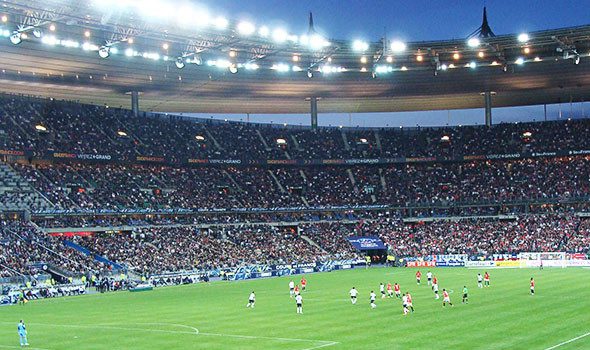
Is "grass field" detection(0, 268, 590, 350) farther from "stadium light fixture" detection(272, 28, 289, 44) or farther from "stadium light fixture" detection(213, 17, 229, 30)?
"stadium light fixture" detection(272, 28, 289, 44)

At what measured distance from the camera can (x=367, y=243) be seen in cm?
9638

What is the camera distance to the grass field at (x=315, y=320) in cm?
3162

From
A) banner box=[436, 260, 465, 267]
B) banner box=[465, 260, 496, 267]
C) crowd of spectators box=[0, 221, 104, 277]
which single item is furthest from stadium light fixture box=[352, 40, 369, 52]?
crowd of spectators box=[0, 221, 104, 277]

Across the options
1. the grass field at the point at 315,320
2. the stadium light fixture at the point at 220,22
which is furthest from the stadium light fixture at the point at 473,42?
the stadium light fixture at the point at 220,22

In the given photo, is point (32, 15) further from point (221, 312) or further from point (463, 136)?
point (463, 136)

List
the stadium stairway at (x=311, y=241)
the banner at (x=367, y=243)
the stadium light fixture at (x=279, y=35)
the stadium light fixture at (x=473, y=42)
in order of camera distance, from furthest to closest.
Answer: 1. the banner at (x=367, y=243)
2. the stadium stairway at (x=311, y=241)
3. the stadium light fixture at (x=473, y=42)
4. the stadium light fixture at (x=279, y=35)

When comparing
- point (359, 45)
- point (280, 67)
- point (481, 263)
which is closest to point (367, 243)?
point (481, 263)

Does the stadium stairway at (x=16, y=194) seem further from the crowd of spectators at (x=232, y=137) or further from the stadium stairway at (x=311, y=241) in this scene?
the stadium stairway at (x=311, y=241)

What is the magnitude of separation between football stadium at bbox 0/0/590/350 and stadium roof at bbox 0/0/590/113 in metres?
0.37

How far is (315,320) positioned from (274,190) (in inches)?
2534

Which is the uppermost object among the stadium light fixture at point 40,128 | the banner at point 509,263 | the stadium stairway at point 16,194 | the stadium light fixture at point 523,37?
the stadium light fixture at point 523,37

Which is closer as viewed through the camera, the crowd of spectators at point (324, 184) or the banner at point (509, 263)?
the banner at point (509, 263)

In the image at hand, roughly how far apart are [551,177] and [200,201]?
46606mm

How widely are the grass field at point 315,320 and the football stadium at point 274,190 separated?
0.24 m
